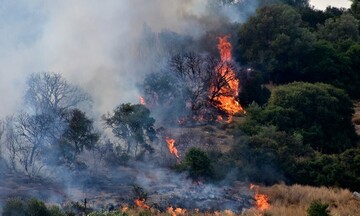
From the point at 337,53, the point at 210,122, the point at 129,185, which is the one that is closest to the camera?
the point at 129,185

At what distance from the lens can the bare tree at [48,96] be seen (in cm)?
2462

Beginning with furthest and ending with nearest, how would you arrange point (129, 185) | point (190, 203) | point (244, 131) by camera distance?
point (244, 131) → point (129, 185) → point (190, 203)

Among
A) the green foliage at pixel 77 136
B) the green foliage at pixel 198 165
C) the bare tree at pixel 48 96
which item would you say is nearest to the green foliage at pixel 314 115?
the green foliage at pixel 198 165

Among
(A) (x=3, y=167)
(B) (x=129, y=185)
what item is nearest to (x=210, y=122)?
(B) (x=129, y=185)

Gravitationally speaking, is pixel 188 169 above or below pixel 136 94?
below

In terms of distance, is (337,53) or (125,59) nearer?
(125,59)

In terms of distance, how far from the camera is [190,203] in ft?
63.6

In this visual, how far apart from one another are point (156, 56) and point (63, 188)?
19.9 metres

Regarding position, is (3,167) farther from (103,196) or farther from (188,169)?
(188,169)

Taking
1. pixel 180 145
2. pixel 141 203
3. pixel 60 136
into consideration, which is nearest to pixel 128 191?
pixel 141 203

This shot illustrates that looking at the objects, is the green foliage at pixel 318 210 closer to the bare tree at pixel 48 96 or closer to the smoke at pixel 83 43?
the bare tree at pixel 48 96

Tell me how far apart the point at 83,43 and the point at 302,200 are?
21.5 meters

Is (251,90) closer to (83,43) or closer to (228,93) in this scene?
(228,93)

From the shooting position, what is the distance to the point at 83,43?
35.8 metres
